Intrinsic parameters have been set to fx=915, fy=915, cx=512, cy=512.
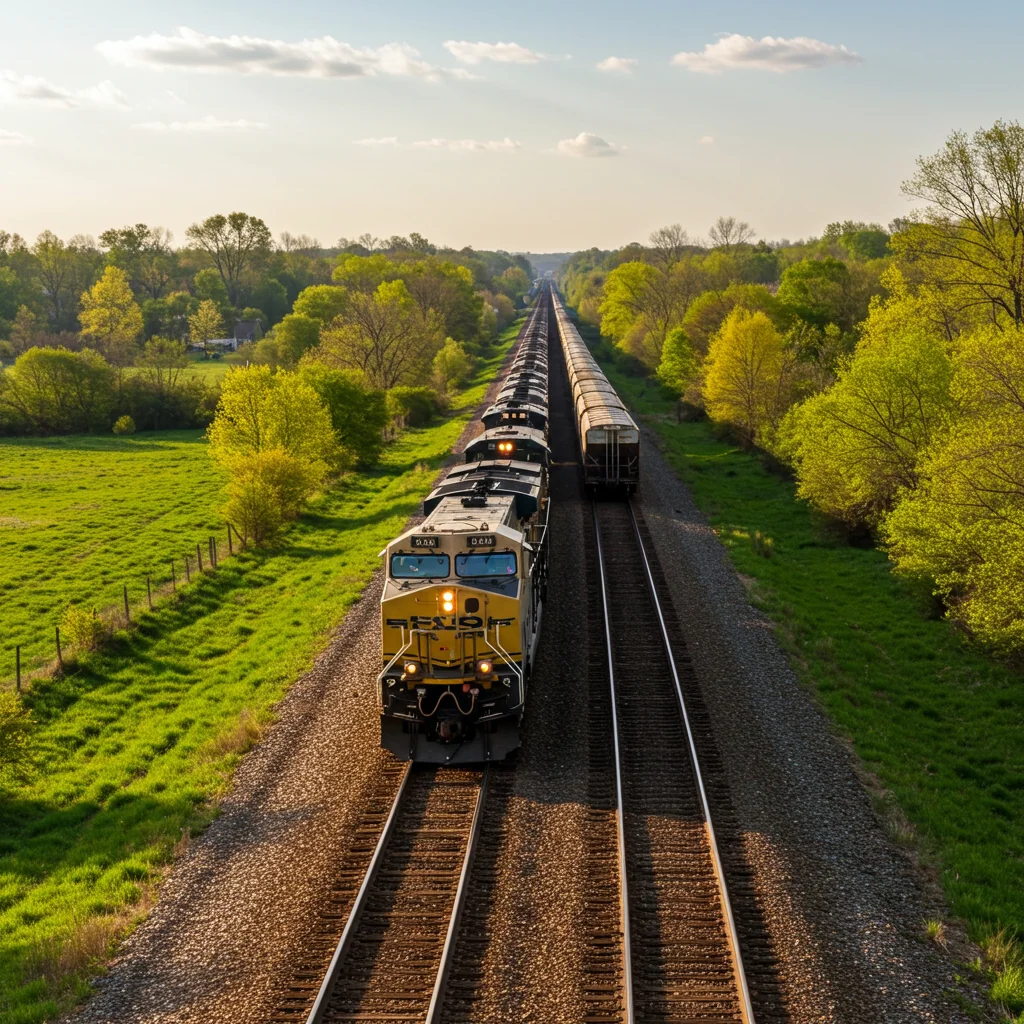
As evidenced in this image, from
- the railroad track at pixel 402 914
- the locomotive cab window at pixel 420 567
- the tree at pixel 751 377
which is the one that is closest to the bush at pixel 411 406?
the tree at pixel 751 377

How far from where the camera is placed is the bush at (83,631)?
2461 cm

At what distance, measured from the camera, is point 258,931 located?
11852mm

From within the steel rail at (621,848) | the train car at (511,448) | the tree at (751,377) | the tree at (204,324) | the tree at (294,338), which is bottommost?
the steel rail at (621,848)

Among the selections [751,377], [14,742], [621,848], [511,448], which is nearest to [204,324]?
[751,377]

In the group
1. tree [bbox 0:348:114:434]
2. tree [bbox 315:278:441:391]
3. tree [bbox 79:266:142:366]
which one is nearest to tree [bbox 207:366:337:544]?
tree [bbox 315:278:441:391]

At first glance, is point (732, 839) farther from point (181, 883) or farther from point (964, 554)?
point (964, 554)

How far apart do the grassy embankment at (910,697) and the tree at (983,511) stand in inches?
57.0

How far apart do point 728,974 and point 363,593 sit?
17832 mm

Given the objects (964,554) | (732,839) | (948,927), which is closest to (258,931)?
(732,839)

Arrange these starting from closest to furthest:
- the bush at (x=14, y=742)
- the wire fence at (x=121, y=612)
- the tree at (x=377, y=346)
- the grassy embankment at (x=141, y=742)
Answer: the grassy embankment at (x=141, y=742) < the bush at (x=14, y=742) < the wire fence at (x=121, y=612) < the tree at (x=377, y=346)

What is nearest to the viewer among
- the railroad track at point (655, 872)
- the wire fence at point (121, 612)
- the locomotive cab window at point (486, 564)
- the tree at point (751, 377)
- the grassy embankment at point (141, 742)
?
the railroad track at point (655, 872)

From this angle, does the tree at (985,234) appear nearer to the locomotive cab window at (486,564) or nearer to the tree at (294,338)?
the locomotive cab window at (486,564)

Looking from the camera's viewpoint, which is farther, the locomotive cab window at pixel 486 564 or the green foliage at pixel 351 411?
the green foliage at pixel 351 411

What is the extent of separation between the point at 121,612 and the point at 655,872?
2002 cm
